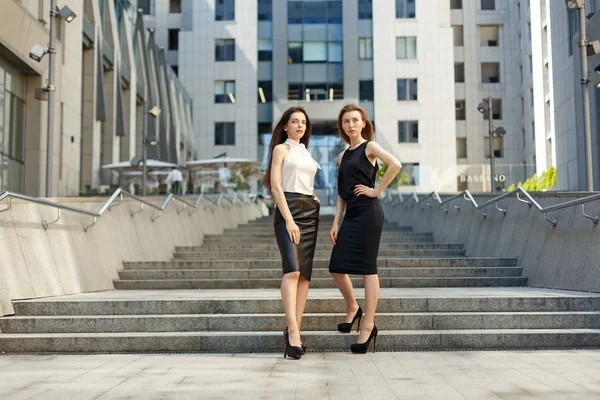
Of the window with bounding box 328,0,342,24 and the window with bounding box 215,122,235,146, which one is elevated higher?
the window with bounding box 328,0,342,24

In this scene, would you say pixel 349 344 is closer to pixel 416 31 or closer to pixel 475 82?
pixel 416 31

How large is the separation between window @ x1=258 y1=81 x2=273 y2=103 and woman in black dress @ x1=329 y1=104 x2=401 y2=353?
1601 inches

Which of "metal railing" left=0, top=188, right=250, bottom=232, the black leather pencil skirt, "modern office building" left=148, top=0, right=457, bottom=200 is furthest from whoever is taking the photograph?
"modern office building" left=148, top=0, right=457, bottom=200

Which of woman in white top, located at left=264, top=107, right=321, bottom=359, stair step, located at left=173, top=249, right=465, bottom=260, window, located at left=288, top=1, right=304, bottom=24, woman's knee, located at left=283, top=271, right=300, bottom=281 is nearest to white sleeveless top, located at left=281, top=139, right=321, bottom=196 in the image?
woman in white top, located at left=264, top=107, right=321, bottom=359

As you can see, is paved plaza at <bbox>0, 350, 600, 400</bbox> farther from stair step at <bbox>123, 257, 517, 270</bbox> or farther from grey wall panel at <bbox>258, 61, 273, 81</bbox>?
grey wall panel at <bbox>258, 61, 273, 81</bbox>

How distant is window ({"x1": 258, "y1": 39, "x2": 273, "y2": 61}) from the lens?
46.3 m

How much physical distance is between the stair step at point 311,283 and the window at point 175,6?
4400cm

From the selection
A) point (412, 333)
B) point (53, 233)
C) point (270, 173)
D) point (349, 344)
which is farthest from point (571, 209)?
point (53, 233)

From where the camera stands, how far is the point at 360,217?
6.11 meters

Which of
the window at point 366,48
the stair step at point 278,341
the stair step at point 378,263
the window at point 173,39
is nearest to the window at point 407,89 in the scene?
the window at point 366,48

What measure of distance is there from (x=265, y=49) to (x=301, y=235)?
137 ft

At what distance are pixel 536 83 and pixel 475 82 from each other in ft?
47.5

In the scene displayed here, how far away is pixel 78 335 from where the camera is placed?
6578mm

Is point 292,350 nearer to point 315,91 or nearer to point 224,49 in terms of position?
point 315,91
